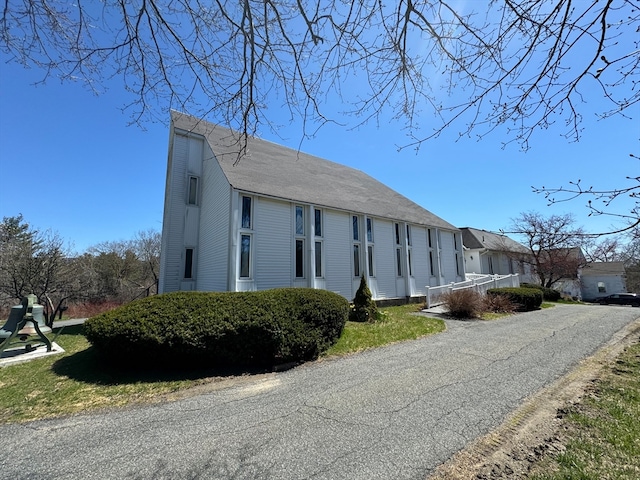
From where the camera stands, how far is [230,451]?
3234 millimetres

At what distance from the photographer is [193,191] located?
15.4 meters

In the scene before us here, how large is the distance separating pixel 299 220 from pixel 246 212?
250 cm

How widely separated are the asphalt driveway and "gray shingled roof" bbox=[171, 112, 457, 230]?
8432mm

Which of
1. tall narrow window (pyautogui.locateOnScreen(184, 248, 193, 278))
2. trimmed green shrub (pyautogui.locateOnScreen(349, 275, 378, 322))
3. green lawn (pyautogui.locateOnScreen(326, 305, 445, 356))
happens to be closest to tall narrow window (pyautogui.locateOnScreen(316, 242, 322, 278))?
trimmed green shrub (pyautogui.locateOnScreen(349, 275, 378, 322))

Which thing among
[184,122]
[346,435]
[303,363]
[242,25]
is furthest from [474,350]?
[184,122]

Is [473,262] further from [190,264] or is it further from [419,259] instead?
[190,264]

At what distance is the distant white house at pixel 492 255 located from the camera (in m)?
30.5

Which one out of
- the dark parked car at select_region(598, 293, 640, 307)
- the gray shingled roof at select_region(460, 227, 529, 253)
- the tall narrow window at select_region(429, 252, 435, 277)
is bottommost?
the dark parked car at select_region(598, 293, 640, 307)

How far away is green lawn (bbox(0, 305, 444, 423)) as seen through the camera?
4605 mm

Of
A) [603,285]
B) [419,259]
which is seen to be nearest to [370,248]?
[419,259]

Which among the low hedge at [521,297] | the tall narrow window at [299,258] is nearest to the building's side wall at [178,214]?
the tall narrow window at [299,258]

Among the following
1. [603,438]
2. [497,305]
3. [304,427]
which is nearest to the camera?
[603,438]

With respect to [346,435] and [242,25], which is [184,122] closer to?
[242,25]

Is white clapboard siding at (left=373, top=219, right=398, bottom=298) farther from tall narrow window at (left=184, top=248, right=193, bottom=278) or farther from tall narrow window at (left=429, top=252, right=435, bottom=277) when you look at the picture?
tall narrow window at (left=184, top=248, right=193, bottom=278)
